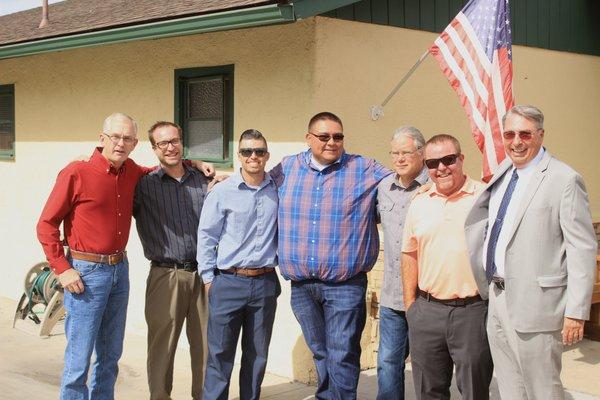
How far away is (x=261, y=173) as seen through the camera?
4797mm

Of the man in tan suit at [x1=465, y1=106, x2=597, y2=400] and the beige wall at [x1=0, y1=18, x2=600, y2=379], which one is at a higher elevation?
the beige wall at [x1=0, y1=18, x2=600, y2=379]

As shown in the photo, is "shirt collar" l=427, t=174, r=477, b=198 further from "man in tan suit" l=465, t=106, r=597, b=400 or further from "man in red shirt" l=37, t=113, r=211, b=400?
"man in red shirt" l=37, t=113, r=211, b=400

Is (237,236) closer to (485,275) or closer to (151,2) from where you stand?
(485,275)

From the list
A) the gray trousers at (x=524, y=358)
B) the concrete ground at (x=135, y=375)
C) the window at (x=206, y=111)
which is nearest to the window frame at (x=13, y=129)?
the concrete ground at (x=135, y=375)

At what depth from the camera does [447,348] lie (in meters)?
4.07

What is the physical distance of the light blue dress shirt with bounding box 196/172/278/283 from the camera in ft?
15.6

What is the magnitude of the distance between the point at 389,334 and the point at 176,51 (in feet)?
12.5

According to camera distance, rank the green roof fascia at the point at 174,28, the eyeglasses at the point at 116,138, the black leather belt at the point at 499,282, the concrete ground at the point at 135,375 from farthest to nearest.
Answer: the concrete ground at the point at 135,375, the green roof fascia at the point at 174,28, the eyeglasses at the point at 116,138, the black leather belt at the point at 499,282

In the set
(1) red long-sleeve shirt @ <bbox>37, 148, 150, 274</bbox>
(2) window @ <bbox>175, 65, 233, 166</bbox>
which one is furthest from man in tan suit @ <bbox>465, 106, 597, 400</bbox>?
(2) window @ <bbox>175, 65, 233, 166</bbox>

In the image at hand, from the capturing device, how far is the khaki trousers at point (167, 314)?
505cm

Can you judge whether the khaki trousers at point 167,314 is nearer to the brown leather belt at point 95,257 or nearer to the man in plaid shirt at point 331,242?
the brown leather belt at point 95,257

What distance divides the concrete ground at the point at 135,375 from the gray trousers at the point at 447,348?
1.56 metres

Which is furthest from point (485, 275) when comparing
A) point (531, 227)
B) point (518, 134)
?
point (518, 134)

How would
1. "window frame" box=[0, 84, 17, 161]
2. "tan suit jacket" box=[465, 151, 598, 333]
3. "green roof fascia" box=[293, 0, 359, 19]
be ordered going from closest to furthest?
"tan suit jacket" box=[465, 151, 598, 333], "green roof fascia" box=[293, 0, 359, 19], "window frame" box=[0, 84, 17, 161]
